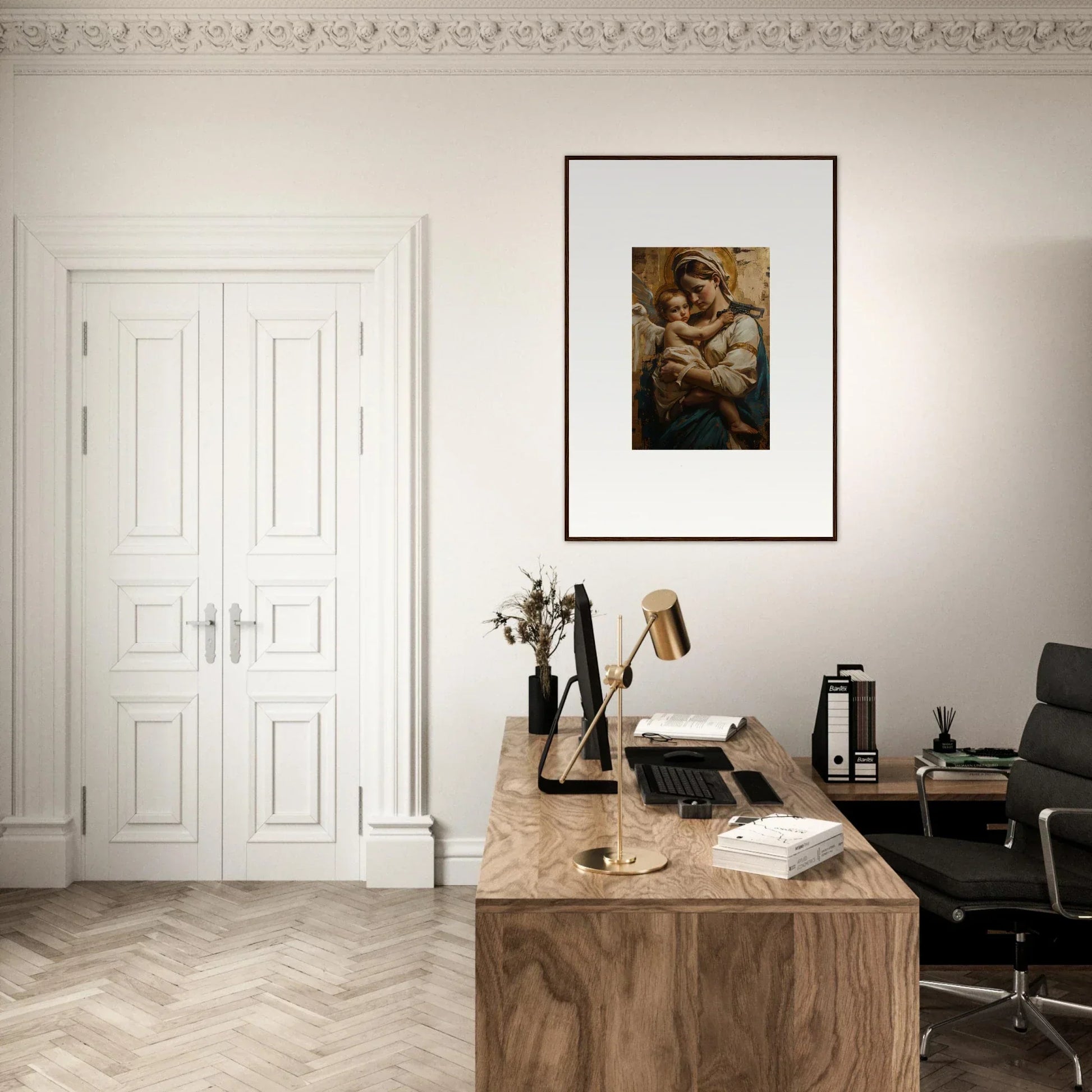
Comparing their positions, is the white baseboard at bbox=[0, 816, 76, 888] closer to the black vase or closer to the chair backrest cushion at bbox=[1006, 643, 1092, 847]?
the black vase

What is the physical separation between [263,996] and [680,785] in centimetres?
151

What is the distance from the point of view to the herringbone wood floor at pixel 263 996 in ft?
8.78

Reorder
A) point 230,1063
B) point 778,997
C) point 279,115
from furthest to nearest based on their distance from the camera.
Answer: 1. point 279,115
2. point 230,1063
3. point 778,997

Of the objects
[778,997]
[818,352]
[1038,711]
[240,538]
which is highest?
[818,352]

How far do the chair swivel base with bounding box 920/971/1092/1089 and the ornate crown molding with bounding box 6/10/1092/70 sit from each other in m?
3.35

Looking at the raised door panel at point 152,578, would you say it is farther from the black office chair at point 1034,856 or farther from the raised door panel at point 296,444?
the black office chair at point 1034,856

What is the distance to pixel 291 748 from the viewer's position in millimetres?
4117

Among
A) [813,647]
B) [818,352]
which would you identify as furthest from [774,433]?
[813,647]

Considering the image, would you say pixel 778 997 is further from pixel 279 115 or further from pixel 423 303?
pixel 279 115

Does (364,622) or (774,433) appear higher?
(774,433)

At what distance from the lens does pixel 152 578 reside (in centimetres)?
411

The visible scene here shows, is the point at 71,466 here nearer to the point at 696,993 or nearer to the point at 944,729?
the point at 696,993

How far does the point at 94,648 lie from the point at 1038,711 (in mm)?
3485

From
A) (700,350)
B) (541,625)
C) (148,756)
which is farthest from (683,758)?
(148,756)
